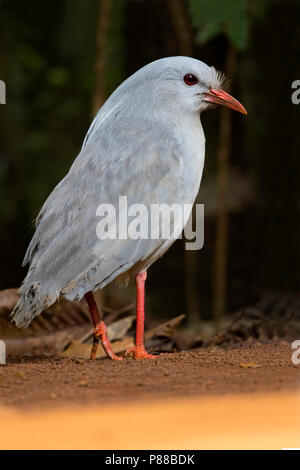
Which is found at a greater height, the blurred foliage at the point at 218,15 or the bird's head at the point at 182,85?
the blurred foliage at the point at 218,15

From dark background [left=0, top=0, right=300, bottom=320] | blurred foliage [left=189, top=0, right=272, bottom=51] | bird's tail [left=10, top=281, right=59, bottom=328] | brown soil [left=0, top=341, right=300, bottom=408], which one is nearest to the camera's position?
brown soil [left=0, top=341, right=300, bottom=408]

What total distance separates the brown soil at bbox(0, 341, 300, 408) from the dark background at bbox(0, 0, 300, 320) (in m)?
3.28

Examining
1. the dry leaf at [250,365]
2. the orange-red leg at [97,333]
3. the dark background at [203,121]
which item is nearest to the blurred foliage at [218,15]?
the dark background at [203,121]

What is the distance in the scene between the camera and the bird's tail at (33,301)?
3.05m

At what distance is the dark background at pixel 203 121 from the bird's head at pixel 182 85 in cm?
244

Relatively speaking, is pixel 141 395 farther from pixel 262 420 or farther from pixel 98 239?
pixel 98 239

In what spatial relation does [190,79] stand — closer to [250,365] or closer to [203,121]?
[250,365]

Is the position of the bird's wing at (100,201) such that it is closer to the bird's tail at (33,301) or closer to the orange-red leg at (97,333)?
the bird's tail at (33,301)

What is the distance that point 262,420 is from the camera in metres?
1.82

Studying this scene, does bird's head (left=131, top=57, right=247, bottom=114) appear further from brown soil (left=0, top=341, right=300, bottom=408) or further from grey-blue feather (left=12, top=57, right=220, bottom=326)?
brown soil (left=0, top=341, right=300, bottom=408)

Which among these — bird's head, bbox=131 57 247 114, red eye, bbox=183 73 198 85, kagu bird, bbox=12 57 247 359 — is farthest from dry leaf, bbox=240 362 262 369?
red eye, bbox=183 73 198 85

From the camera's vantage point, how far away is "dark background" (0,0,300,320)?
6672mm

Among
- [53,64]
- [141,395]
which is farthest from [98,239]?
[53,64]
